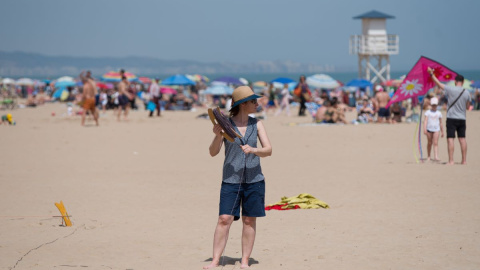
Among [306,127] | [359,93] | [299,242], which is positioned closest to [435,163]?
[299,242]

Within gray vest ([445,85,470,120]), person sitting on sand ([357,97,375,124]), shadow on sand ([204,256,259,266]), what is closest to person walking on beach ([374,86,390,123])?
person sitting on sand ([357,97,375,124])

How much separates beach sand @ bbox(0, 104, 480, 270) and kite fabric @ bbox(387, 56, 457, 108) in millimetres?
1244

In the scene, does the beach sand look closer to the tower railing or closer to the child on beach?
the child on beach

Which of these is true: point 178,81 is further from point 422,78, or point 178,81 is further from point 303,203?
point 303,203

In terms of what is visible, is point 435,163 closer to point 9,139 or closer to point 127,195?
point 127,195

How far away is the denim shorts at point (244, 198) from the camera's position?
5430mm

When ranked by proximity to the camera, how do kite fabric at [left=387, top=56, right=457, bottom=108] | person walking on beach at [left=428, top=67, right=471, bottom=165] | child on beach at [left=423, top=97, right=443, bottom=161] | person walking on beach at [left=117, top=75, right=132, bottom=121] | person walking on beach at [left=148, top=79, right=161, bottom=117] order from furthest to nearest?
1. person walking on beach at [left=148, top=79, right=161, bottom=117]
2. person walking on beach at [left=117, top=75, right=132, bottom=121]
3. child on beach at [left=423, top=97, right=443, bottom=161]
4. kite fabric at [left=387, top=56, right=457, bottom=108]
5. person walking on beach at [left=428, top=67, right=471, bottom=165]

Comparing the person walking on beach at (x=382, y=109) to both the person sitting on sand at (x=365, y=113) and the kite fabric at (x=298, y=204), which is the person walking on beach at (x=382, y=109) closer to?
the person sitting on sand at (x=365, y=113)

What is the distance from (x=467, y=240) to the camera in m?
6.50

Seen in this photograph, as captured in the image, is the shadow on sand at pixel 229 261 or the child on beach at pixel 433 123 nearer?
the shadow on sand at pixel 229 261

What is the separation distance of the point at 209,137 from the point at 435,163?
732 cm

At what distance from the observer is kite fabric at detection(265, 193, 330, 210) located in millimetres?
8279

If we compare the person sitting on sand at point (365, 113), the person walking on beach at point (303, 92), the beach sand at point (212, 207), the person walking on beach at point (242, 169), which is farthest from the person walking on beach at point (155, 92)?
the person walking on beach at point (242, 169)

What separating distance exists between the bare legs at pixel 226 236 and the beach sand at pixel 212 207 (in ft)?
0.45
